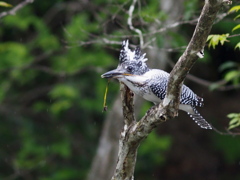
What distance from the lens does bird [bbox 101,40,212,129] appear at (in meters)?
4.03

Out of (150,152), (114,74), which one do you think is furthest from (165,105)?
(150,152)

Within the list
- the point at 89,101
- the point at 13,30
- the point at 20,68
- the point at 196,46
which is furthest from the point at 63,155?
the point at 196,46

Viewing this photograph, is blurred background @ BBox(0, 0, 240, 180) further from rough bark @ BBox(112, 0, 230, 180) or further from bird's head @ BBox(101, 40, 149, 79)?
rough bark @ BBox(112, 0, 230, 180)

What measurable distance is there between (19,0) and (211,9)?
6478 millimetres

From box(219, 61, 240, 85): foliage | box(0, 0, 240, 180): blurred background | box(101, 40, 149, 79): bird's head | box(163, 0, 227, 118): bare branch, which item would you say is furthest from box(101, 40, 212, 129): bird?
box(0, 0, 240, 180): blurred background

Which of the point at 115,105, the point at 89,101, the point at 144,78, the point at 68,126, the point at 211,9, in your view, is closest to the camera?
the point at 211,9

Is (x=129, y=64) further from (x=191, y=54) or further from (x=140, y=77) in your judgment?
(x=191, y=54)

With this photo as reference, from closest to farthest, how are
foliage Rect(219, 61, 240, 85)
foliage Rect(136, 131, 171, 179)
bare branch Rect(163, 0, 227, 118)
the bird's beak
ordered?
bare branch Rect(163, 0, 227, 118) → the bird's beak → foliage Rect(219, 61, 240, 85) → foliage Rect(136, 131, 171, 179)

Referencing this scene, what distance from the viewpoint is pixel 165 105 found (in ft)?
11.2

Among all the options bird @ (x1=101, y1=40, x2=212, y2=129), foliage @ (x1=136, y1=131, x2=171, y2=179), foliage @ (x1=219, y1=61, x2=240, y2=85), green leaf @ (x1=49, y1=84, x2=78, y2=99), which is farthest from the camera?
foliage @ (x1=136, y1=131, x2=171, y2=179)

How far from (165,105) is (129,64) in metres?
0.77

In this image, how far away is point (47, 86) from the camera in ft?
29.0

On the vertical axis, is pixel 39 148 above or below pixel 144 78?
above

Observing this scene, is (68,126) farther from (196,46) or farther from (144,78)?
(196,46)
